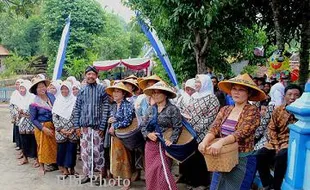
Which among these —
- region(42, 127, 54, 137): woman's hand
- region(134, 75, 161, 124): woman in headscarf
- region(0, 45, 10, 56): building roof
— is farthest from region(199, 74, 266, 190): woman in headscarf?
region(0, 45, 10, 56): building roof

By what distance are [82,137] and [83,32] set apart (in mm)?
18631

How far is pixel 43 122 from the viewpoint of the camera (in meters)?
5.64

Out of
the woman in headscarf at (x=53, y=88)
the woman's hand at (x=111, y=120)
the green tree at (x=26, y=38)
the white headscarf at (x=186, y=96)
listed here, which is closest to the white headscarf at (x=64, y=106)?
the woman in headscarf at (x=53, y=88)

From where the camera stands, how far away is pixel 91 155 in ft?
16.8

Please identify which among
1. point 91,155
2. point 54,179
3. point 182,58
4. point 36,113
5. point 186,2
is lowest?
point 54,179

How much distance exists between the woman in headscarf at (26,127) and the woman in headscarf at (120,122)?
1991 millimetres

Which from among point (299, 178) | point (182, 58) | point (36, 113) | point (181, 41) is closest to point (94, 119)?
point (36, 113)

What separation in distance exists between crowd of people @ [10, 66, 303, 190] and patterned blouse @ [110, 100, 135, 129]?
0.5 inches

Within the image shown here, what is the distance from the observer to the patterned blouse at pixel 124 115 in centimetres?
461

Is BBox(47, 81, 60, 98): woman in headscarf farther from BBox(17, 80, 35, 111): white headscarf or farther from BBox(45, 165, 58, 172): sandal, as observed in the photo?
BBox(45, 165, 58, 172): sandal

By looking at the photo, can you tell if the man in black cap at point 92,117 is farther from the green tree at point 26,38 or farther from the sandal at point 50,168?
the green tree at point 26,38

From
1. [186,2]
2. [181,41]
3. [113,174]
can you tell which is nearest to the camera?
[113,174]

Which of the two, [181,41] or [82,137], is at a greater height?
[181,41]

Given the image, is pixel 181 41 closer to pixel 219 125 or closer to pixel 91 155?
pixel 91 155
